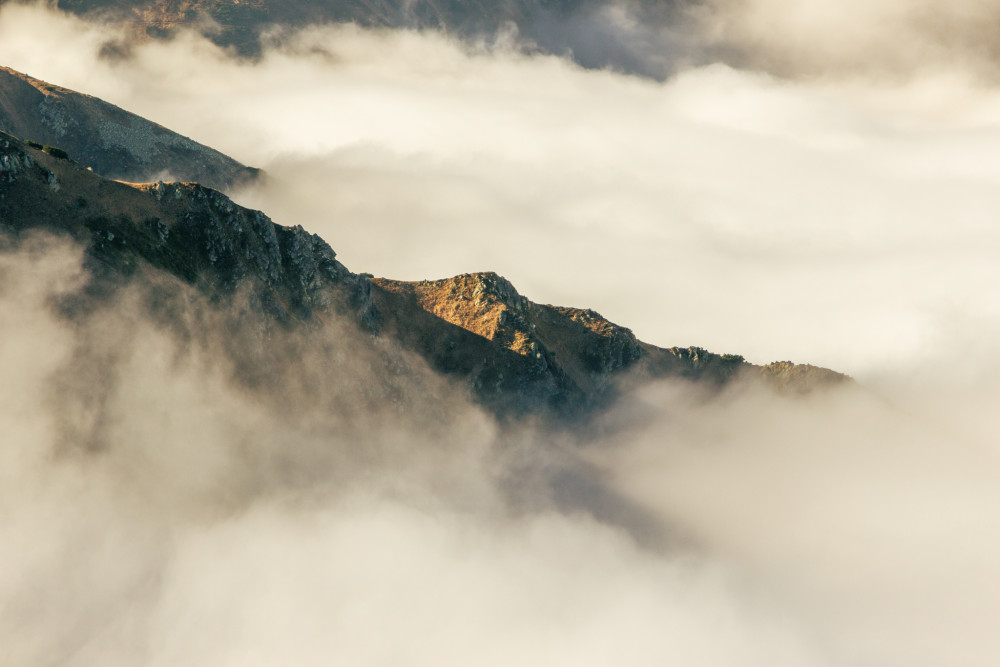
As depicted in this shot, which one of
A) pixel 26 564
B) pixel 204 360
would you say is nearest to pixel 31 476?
pixel 26 564

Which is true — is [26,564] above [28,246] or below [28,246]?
below

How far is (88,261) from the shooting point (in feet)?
499

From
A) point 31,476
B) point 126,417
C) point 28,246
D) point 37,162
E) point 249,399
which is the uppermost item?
point 37,162

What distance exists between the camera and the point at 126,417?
159750 millimetres

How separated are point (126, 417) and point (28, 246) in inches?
1605

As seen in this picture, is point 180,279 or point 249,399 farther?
point 249,399

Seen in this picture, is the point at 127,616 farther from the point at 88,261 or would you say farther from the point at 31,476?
the point at 88,261

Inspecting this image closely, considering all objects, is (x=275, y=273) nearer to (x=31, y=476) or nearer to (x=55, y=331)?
(x=55, y=331)

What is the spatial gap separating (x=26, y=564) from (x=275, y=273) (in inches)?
3459

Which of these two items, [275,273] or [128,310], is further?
[275,273]

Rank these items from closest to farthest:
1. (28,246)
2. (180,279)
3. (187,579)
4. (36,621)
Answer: (28,246)
(36,621)
(180,279)
(187,579)

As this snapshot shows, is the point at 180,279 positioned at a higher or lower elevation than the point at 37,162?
lower

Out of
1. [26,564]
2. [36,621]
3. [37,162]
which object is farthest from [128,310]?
[36,621]

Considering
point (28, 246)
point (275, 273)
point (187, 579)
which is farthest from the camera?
point (275, 273)
